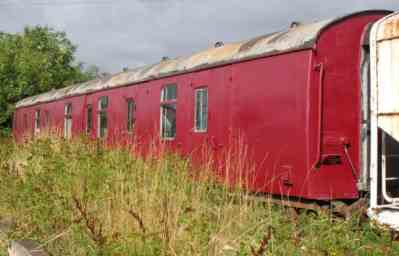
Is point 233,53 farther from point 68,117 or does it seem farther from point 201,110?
point 68,117

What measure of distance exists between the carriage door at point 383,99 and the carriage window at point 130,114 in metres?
7.00

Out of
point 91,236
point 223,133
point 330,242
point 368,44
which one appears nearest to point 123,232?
point 91,236

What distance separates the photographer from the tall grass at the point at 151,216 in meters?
4.50

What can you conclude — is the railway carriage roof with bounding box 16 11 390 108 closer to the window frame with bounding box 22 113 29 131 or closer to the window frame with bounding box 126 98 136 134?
the window frame with bounding box 126 98 136 134

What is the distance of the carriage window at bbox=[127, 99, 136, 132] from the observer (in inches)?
509

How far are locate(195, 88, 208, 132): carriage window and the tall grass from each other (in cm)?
273

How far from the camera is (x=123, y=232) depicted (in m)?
5.00

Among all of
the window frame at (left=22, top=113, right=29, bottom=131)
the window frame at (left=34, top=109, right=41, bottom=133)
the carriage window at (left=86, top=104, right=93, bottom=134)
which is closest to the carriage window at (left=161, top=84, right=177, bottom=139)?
the carriage window at (left=86, top=104, right=93, bottom=134)

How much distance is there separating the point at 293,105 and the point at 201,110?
258 cm

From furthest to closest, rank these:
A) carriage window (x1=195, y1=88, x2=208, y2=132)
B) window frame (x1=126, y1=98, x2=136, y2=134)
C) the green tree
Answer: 1. the green tree
2. window frame (x1=126, y1=98, x2=136, y2=134)
3. carriage window (x1=195, y1=88, x2=208, y2=132)

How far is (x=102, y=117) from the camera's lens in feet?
48.8

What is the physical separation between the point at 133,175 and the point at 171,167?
0.47m

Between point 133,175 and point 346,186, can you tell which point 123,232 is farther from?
point 346,186

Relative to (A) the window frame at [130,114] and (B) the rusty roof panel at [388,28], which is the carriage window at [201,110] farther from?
(B) the rusty roof panel at [388,28]
